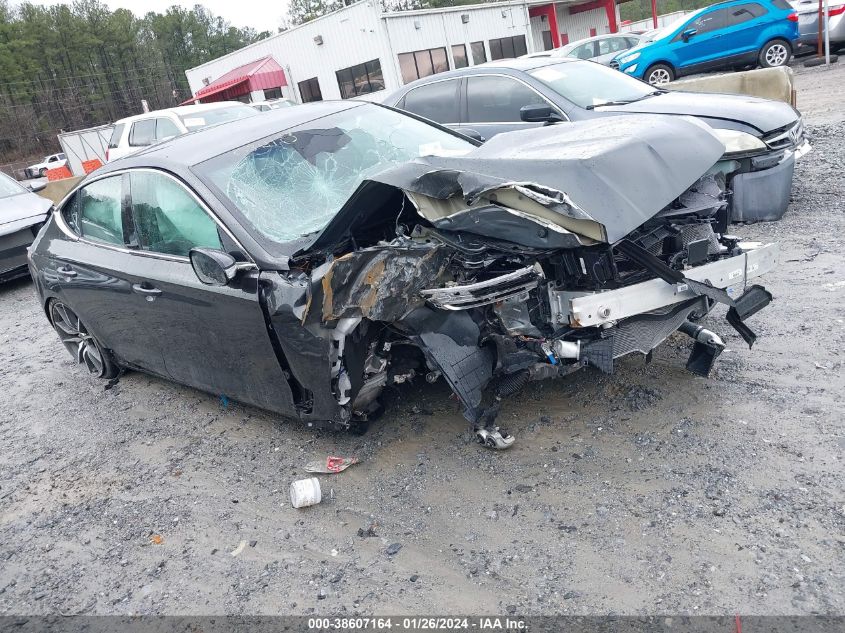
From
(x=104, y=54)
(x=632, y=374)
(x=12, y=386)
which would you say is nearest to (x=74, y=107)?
(x=104, y=54)

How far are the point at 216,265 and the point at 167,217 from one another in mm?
860

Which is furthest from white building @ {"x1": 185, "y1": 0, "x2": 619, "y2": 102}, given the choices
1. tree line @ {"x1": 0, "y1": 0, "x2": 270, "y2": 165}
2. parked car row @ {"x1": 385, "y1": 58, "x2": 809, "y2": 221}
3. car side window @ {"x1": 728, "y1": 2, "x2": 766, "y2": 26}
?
tree line @ {"x1": 0, "y1": 0, "x2": 270, "y2": 165}

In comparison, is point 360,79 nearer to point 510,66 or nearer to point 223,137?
point 510,66

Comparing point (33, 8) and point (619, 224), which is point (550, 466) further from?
point (33, 8)

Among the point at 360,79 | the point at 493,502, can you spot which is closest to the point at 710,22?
the point at 360,79

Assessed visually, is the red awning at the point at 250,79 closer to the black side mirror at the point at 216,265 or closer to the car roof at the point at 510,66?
the car roof at the point at 510,66

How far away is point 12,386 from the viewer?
5828 mm

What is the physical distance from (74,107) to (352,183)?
210 feet

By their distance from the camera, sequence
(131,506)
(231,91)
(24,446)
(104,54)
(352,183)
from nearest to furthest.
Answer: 1. (131,506)
2. (352,183)
3. (24,446)
4. (231,91)
5. (104,54)

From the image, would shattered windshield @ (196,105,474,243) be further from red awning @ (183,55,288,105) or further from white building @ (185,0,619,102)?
red awning @ (183,55,288,105)

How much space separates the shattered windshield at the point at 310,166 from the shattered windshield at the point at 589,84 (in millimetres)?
2775

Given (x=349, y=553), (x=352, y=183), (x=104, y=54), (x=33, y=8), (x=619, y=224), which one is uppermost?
(x=33, y=8)

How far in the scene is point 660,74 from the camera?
1574cm

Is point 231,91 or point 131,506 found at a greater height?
point 231,91
